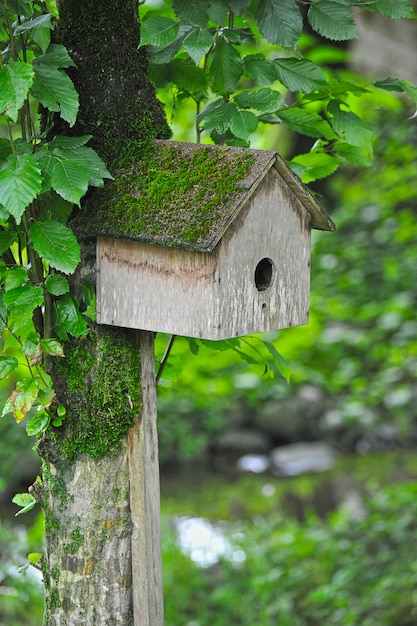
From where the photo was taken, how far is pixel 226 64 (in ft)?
6.18

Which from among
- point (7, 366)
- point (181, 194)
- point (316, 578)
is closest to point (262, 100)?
point (181, 194)

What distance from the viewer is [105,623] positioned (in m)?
1.87

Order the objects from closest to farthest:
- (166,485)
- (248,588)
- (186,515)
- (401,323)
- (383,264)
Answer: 1. (248,588)
2. (186,515)
3. (166,485)
4. (401,323)
5. (383,264)

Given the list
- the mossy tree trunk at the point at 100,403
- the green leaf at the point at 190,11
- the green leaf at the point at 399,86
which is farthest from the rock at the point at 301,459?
the green leaf at the point at 190,11

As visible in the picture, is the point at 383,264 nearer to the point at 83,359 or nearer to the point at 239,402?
the point at 239,402

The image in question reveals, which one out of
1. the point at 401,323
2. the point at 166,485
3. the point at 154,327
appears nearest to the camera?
the point at 154,327

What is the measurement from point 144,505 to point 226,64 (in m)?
1.02

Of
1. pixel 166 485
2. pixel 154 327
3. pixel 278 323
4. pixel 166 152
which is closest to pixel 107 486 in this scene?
pixel 154 327

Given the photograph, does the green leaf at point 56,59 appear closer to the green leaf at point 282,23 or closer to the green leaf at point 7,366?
the green leaf at point 282,23

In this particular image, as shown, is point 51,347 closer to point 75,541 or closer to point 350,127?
point 75,541

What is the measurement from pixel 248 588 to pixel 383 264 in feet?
17.5

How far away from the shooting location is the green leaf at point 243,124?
1.79m

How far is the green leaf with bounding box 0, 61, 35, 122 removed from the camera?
4.76 ft

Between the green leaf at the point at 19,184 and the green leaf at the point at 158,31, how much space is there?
1.31 feet
